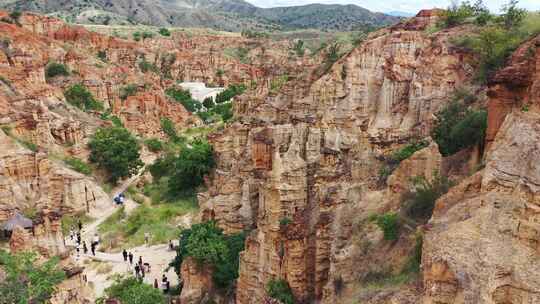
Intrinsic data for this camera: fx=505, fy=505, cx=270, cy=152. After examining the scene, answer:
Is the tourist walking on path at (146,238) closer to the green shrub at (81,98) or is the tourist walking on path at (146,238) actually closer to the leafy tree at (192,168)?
the leafy tree at (192,168)

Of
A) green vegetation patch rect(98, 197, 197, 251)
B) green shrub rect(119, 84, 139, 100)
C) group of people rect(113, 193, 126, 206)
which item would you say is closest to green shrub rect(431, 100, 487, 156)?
green vegetation patch rect(98, 197, 197, 251)

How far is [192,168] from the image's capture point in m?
30.6

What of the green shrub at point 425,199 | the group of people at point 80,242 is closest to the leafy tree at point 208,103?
the group of people at point 80,242

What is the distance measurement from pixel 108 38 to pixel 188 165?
5351cm

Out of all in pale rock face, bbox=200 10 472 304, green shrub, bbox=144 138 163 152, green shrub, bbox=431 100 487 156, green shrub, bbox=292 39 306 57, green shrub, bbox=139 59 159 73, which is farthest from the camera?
green shrub, bbox=292 39 306 57

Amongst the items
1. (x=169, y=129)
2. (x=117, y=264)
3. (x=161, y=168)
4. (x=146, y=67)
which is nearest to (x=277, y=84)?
(x=161, y=168)

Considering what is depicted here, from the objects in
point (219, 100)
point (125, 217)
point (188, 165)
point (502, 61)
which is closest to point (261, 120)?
point (188, 165)

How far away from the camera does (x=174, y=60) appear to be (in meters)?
85.9

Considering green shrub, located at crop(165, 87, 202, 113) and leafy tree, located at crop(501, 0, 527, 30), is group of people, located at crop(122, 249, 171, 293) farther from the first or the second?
green shrub, located at crop(165, 87, 202, 113)

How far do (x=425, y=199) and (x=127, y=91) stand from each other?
4450 cm

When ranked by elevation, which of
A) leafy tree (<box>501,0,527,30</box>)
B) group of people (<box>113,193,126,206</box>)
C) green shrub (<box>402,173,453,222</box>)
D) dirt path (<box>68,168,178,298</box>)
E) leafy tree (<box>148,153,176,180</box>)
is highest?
leafy tree (<box>501,0,527,30</box>)

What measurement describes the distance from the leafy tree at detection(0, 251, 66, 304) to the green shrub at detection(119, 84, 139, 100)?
39.1 meters

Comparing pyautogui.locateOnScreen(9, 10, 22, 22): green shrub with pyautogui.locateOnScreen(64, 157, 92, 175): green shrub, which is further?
pyautogui.locateOnScreen(9, 10, 22, 22): green shrub

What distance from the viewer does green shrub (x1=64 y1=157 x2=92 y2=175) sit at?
102ft
